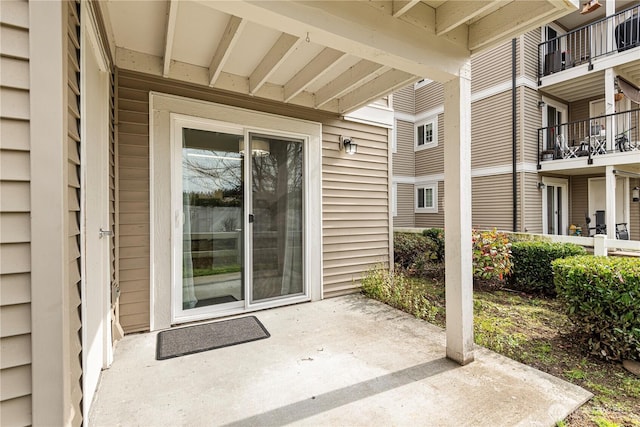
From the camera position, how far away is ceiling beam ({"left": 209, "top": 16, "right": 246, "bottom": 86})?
Answer: 2462mm

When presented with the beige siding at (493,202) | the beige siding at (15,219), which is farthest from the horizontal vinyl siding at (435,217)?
the beige siding at (15,219)

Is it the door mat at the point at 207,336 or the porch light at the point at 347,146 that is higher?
the porch light at the point at 347,146

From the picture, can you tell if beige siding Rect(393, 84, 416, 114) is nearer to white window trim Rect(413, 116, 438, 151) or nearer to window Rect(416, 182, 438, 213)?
white window trim Rect(413, 116, 438, 151)

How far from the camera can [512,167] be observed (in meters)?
8.66

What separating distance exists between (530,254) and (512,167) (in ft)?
15.8

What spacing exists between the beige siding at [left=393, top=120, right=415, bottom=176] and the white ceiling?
26.8 feet

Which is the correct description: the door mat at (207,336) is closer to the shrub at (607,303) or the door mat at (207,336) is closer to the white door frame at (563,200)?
the shrub at (607,303)

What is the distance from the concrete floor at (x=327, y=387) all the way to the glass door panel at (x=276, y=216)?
37.8 inches

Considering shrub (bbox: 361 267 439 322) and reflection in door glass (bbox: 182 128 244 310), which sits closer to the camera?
reflection in door glass (bbox: 182 128 244 310)

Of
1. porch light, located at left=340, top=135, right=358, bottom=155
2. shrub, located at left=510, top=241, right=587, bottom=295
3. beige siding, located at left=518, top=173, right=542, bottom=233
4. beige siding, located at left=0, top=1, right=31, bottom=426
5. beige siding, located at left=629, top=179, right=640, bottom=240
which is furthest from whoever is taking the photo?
beige siding, located at left=629, top=179, right=640, bottom=240

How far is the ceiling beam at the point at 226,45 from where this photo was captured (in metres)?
2.46

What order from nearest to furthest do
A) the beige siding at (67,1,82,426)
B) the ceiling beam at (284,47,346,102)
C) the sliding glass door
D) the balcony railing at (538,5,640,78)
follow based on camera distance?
the beige siding at (67,1,82,426), the ceiling beam at (284,47,346,102), the sliding glass door, the balcony railing at (538,5,640,78)

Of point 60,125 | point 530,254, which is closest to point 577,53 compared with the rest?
point 530,254

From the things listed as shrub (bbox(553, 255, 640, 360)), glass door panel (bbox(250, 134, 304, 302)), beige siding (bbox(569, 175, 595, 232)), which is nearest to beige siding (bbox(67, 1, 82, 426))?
glass door panel (bbox(250, 134, 304, 302))
